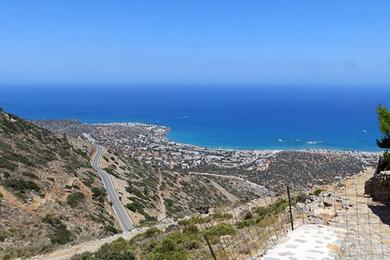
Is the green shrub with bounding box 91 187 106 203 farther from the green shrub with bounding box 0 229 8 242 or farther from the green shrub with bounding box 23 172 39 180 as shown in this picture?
the green shrub with bounding box 0 229 8 242

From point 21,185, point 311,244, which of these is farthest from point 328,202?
point 21,185

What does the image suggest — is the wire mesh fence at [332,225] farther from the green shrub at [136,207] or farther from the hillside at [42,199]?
the green shrub at [136,207]

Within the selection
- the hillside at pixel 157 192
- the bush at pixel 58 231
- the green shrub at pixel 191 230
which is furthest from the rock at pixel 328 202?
the hillside at pixel 157 192

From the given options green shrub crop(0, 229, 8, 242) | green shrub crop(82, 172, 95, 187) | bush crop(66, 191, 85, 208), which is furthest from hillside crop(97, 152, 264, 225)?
green shrub crop(0, 229, 8, 242)

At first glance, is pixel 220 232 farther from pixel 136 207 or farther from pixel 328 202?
pixel 136 207

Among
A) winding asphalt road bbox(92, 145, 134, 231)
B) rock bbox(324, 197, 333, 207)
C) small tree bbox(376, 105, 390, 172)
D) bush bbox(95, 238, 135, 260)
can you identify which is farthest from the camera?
winding asphalt road bbox(92, 145, 134, 231)

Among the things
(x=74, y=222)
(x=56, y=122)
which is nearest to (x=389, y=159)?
(x=74, y=222)
